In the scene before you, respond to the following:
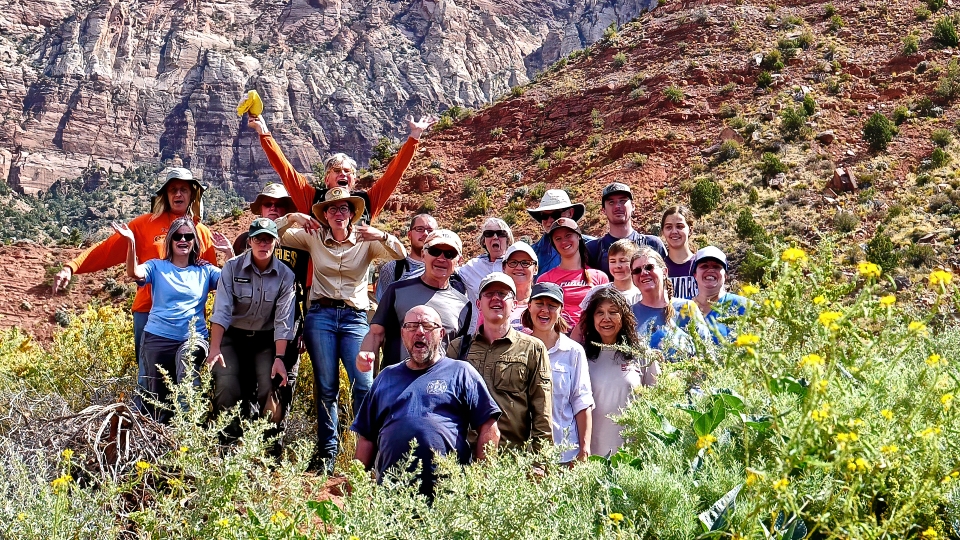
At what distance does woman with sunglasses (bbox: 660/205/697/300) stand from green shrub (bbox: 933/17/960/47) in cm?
2660

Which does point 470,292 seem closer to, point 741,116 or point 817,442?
point 817,442

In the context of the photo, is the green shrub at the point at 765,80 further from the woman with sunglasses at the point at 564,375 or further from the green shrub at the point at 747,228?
the woman with sunglasses at the point at 564,375

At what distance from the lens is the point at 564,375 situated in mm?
4152

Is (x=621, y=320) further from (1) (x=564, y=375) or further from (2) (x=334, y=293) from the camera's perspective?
(2) (x=334, y=293)

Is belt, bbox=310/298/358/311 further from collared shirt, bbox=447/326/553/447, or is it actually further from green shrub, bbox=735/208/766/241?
green shrub, bbox=735/208/766/241

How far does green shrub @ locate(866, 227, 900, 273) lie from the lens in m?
16.8

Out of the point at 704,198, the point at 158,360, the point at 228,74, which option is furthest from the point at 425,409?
the point at 228,74

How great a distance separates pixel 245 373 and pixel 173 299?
68cm

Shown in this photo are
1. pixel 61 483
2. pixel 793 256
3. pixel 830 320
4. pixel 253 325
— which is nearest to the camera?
pixel 830 320

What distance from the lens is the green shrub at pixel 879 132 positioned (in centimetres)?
2253

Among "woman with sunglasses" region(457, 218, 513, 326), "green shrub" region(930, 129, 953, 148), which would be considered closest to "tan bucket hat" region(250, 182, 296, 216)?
"woman with sunglasses" region(457, 218, 513, 326)

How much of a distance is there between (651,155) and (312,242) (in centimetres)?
2096

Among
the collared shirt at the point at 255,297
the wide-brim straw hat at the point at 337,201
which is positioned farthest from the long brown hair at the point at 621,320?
the collared shirt at the point at 255,297

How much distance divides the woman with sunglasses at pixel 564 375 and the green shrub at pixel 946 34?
28506mm
